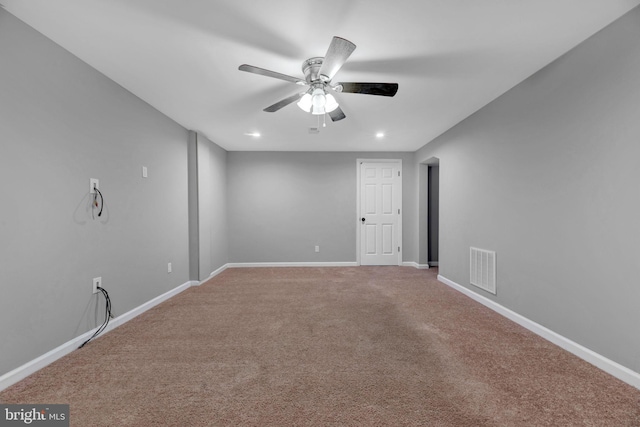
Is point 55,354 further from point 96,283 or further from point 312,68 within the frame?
point 312,68

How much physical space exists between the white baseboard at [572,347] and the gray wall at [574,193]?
46mm

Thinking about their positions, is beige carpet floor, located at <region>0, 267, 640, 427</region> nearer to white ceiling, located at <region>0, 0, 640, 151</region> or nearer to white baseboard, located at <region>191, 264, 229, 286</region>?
white baseboard, located at <region>191, 264, 229, 286</region>

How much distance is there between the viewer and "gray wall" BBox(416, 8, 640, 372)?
1.57 m

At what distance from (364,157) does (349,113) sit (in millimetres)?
2089

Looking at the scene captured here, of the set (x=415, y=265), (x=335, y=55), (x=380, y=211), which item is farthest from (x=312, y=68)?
(x=415, y=265)

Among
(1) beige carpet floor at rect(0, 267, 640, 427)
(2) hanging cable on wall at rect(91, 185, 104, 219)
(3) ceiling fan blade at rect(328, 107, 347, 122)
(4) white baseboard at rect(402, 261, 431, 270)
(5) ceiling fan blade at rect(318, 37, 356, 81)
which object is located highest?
(5) ceiling fan blade at rect(318, 37, 356, 81)

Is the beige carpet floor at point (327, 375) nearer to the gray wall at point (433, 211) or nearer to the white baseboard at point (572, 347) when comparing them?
the white baseboard at point (572, 347)

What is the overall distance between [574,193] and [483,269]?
52.0 inches

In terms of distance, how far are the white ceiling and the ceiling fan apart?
0.13 m

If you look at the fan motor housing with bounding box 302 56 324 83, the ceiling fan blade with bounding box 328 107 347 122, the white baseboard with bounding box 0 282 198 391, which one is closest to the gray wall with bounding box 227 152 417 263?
the white baseboard with bounding box 0 282 198 391

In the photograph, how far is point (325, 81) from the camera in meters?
1.93

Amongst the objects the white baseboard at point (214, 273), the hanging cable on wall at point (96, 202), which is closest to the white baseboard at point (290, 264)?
the white baseboard at point (214, 273)

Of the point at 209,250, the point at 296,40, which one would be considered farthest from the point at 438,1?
the point at 209,250

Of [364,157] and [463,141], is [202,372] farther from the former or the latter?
[364,157]
